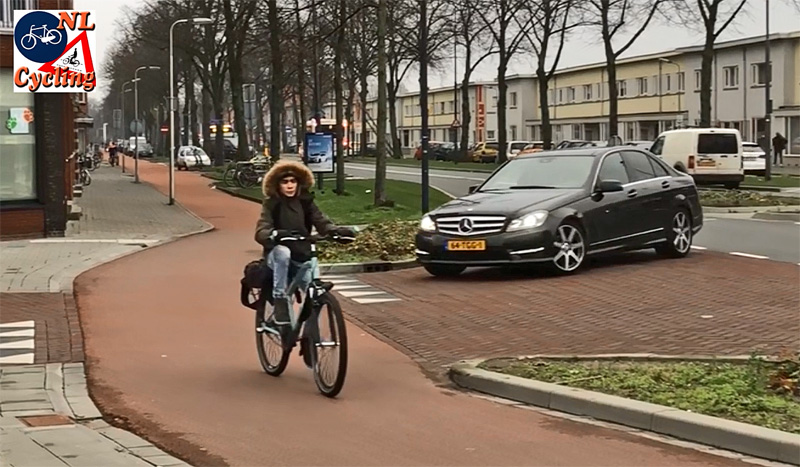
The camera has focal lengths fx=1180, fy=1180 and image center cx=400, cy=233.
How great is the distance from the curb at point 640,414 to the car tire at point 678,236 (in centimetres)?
776

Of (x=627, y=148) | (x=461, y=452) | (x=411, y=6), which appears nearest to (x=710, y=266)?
(x=627, y=148)

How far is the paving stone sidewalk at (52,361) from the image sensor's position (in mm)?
6559

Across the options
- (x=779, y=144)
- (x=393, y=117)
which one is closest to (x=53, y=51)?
(x=779, y=144)

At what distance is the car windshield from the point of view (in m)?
15.0

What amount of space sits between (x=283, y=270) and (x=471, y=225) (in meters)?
5.79

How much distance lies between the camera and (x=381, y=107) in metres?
26.1

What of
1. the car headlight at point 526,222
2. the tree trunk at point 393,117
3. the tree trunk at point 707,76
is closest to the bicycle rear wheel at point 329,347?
the car headlight at point 526,222

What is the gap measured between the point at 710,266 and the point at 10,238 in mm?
12002

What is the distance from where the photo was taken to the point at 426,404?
7.88 meters

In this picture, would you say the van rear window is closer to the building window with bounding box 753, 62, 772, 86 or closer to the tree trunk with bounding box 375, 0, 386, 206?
the tree trunk with bounding box 375, 0, 386, 206

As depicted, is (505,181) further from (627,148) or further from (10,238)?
(10,238)

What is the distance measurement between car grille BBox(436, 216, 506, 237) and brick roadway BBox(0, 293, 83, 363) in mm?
4436

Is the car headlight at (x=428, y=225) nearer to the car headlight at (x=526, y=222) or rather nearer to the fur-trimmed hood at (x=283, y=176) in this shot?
the car headlight at (x=526, y=222)

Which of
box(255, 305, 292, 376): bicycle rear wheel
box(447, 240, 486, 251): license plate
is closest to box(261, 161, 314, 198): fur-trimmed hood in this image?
box(255, 305, 292, 376): bicycle rear wheel
